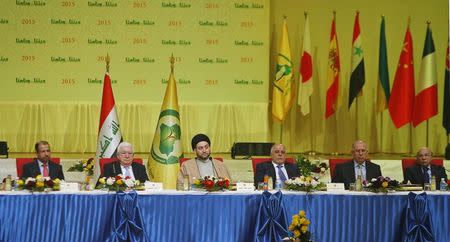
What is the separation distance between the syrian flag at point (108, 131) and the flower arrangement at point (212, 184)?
351 centimetres

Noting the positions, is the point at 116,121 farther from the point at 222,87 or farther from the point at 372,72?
the point at 372,72

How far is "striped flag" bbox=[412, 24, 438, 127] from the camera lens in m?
14.4

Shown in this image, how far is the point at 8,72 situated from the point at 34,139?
1.41 metres

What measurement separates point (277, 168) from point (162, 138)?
7.18 feet

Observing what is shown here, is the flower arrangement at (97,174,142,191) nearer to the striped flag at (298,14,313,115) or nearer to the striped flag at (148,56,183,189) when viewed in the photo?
the striped flag at (148,56,183,189)

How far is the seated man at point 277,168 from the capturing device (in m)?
9.04

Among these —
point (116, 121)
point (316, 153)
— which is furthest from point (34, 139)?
point (316, 153)

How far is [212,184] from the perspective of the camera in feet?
24.9

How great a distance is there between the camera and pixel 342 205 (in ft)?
25.3

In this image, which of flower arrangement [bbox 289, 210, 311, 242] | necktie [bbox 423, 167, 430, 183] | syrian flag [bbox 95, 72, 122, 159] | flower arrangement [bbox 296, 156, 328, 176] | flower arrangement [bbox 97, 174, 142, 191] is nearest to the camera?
flower arrangement [bbox 289, 210, 311, 242]

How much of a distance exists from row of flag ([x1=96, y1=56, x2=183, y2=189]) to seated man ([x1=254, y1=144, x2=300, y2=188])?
1825 millimetres

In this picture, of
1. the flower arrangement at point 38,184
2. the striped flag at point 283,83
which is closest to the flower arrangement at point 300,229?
the flower arrangement at point 38,184

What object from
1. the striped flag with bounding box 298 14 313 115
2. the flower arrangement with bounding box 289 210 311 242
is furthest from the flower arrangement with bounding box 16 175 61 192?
the striped flag with bounding box 298 14 313 115

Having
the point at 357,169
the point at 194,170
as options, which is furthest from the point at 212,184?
the point at 357,169
